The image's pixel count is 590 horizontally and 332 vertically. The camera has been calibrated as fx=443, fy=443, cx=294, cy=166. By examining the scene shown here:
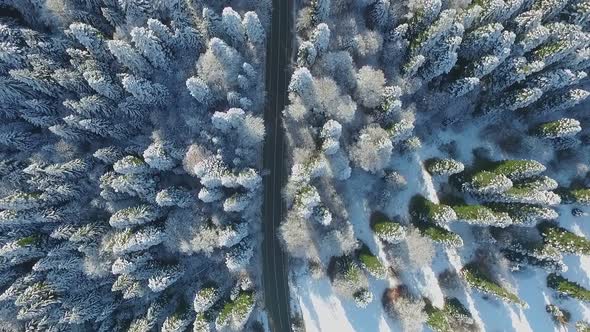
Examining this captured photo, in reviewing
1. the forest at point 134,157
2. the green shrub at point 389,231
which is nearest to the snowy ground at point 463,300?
the green shrub at point 389,231

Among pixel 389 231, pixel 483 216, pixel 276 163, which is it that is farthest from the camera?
pixel 276 163

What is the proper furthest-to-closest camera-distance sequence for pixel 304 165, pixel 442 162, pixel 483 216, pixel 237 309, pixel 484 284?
pixel 484 284, pixel 237 309, pixel 442 162, pixel 304 165, pixel 483 216

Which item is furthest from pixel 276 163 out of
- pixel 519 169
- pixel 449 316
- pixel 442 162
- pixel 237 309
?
pixel 449 316

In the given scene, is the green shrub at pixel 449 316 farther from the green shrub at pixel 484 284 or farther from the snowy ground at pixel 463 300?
the green shrub at pixel 484 284

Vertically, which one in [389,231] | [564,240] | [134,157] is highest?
[134,157]

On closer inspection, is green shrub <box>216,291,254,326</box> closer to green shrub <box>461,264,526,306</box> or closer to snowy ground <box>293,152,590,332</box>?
snowy ground <box>293,152,590,332</box>

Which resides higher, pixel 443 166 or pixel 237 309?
pixel 443 166

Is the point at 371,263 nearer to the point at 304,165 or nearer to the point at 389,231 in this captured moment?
the point at 389,231
